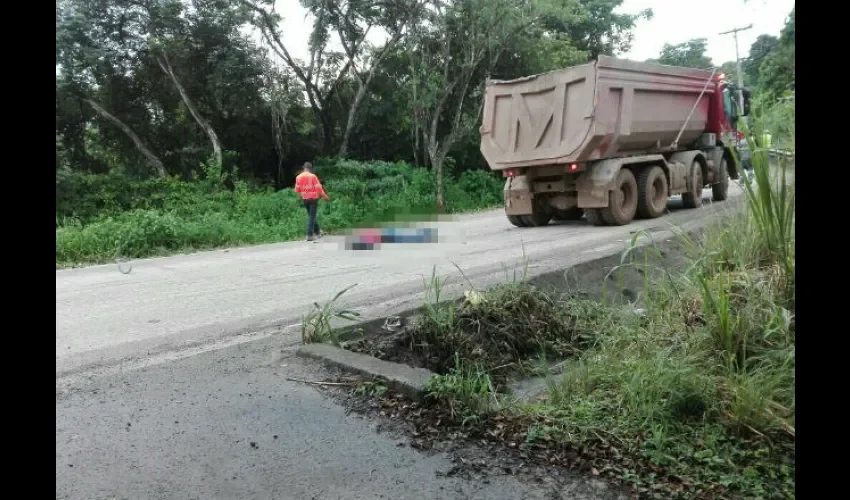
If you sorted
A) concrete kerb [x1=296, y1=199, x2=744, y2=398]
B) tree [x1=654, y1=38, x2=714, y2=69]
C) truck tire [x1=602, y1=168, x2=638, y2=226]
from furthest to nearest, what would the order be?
1. truck tire [x1=602, y1=168, x2=638, y2=226]
2. concrete kerb [x1=296, y1=199, x2=744, y2=398]
3. tree [x1=654, y1=38, x2=714, y2=69]

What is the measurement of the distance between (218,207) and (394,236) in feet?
22.0

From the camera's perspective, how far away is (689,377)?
254cm

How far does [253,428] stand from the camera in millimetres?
2826

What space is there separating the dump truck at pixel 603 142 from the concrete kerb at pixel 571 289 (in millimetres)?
1842

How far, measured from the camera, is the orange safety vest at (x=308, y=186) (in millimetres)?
4938

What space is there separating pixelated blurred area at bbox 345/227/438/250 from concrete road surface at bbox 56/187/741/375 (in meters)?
0.06

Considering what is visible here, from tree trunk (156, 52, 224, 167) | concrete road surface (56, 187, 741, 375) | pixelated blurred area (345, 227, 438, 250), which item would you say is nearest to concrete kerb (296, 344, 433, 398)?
concrete road surface (56, 187, 741, 375)

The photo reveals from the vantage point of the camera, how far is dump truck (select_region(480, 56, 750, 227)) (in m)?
7.64

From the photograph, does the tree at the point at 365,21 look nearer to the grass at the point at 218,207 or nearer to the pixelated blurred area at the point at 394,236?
the grass at the point at 218,207

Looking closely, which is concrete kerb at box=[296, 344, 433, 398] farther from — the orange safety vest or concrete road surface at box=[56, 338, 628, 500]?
the orange safety vest

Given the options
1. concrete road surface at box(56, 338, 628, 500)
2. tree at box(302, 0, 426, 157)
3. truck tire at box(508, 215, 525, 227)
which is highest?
tree at box(302, 0, 426, 157)

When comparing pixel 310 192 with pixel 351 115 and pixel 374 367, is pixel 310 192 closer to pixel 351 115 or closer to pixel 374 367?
pixel 351 115

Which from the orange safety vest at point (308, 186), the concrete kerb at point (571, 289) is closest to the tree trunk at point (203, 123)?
the orange safety vest at point (308, 186)
